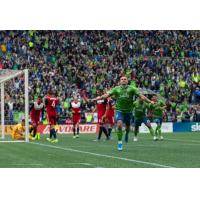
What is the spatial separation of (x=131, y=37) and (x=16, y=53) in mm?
10461

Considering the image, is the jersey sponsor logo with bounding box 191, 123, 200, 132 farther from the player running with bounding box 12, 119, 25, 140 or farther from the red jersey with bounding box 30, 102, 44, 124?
the player running with bounding box 12, 119, 25, 140

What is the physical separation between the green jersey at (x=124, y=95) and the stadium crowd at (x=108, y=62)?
25.3m

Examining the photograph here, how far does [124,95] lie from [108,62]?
3246 centimetres

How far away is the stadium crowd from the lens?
49469mm

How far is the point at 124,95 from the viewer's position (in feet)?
67.8

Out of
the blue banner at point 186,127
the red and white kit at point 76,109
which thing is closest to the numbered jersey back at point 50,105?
the red and white kit at point 76,109

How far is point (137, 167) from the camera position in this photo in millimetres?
13945

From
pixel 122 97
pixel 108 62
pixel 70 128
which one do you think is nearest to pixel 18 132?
pixel 122 97

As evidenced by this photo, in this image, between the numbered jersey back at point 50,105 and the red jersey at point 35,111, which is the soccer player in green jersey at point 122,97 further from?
the red jersey at point 35,111

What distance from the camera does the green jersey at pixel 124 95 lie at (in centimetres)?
2059

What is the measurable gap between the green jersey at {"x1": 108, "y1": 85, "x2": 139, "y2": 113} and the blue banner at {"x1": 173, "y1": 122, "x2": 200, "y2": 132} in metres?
27.5

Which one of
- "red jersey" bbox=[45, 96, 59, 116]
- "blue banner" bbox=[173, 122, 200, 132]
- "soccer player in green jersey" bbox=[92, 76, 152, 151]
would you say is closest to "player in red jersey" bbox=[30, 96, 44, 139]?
"red jersey" bbox=[45, 96, 59, 116]

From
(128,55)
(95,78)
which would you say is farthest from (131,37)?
(95,78)

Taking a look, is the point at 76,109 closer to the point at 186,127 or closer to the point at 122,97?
the point at 122,97
